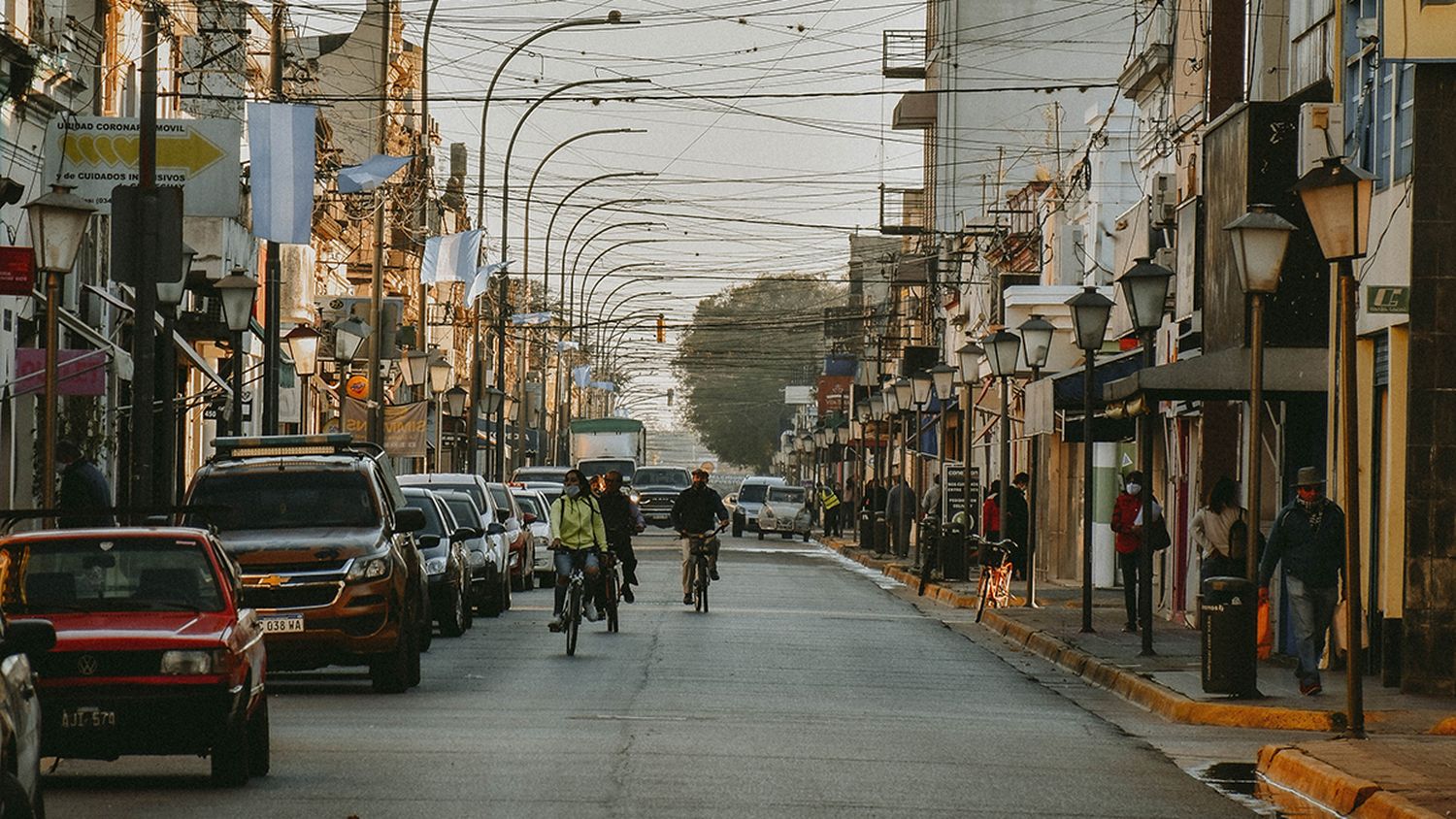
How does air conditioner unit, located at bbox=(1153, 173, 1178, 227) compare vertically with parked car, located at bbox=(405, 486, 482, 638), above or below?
above

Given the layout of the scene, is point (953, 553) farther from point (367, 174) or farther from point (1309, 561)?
point (1309, 561)

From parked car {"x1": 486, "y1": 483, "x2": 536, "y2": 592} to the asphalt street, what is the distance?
9.45 m

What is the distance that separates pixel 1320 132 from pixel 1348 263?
20.0 feet

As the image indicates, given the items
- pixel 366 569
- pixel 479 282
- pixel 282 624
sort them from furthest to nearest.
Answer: pixel 479 282 → pixel 366 569 → pixel 282 624

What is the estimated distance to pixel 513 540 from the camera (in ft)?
120

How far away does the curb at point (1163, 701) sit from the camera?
712 inches

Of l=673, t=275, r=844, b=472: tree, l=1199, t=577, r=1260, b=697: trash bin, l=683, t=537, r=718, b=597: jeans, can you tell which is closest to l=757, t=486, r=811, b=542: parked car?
l=683, t=537, r=718, b=597: jeans

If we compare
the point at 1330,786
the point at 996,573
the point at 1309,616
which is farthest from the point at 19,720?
the point at 996,573

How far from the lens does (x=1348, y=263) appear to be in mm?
16953

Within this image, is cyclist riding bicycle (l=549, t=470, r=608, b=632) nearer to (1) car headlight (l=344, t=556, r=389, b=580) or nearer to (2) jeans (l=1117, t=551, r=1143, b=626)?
(1) car headlight (l=344, t=556, r=389, b=580)

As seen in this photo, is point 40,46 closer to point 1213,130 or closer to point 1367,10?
point 1213,130

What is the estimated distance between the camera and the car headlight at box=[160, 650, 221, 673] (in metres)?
12.5

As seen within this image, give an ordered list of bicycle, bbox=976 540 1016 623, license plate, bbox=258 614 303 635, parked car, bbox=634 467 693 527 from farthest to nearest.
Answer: parked car, bbox=634 467 693 527 → bicycle, bbox=976 540 1016 623 → license plate, bbox=258 614 303 635

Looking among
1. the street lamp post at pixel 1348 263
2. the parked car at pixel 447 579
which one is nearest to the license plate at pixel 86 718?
the street lamp post at pixel 1348 263
